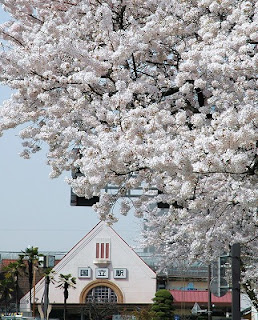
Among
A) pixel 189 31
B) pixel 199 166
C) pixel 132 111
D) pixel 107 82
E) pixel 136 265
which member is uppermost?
pixel 136 265

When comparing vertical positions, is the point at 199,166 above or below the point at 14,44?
below

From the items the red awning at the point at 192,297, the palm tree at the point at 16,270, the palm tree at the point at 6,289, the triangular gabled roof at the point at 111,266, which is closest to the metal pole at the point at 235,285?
the palm tree at the point at 16,270

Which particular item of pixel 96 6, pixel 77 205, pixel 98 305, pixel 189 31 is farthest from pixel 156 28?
pixel 98 305

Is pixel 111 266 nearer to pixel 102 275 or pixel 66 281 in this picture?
pixel 102 275

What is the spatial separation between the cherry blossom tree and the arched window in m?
58.8

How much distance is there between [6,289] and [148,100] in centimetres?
6162

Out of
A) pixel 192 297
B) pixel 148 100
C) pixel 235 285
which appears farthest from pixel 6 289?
pixel 148 100

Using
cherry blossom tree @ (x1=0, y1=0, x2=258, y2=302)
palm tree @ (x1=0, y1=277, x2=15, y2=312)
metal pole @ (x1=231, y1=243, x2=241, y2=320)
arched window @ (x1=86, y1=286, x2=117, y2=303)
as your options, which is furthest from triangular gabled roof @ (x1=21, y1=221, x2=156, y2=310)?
metal pole @ (x1=231, y1=243, x2=241, y2=320)

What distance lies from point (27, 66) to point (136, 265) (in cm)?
6301

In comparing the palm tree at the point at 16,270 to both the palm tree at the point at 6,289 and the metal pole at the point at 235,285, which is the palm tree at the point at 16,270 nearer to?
the palm tree at the point at 6,289

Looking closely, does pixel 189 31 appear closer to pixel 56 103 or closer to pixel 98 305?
pixel 56 103

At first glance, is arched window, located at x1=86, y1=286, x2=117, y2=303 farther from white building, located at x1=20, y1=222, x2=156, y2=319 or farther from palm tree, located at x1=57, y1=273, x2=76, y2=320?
palm tree, located at x1=57, y1=273, x2=76, y2=320

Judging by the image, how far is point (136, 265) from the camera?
7344 cm

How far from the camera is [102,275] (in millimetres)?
73438
